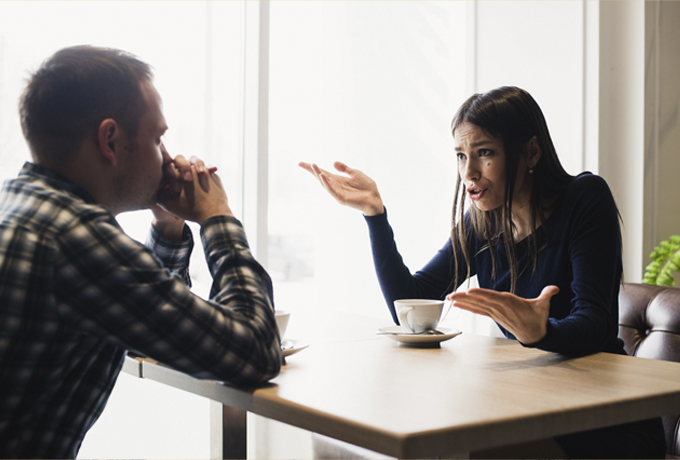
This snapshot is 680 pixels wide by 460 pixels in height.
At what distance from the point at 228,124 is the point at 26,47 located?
2.46 ft

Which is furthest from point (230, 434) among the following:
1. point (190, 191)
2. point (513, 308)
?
point (513, 308)

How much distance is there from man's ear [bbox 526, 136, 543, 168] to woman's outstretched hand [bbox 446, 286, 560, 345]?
22.5 inches

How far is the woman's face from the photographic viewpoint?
157 cm

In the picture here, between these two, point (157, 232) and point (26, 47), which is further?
point (26, 47)

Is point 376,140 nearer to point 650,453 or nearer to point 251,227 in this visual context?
point 251,227

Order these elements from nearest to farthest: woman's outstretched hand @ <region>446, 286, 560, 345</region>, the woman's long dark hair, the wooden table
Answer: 1. the wooden table
2. woman's outstretched hand @ <region>446, 286, 560, 345</region>
3. the woman's long dark hair

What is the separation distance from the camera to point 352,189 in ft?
5.55

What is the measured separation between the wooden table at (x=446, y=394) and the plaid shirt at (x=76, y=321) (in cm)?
10

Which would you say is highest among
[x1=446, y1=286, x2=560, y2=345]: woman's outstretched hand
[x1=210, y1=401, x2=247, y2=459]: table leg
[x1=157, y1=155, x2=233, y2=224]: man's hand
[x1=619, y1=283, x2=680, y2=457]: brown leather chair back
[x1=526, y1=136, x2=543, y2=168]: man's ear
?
[x1=526, y1=136, x2=543, y2=168]: man's ear

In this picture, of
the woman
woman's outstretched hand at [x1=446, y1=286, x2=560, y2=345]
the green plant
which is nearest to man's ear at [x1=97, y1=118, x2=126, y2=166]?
woman's outstretched hand at [x1=446, y1=286, x2=560, y2=345]

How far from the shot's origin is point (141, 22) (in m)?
2.20

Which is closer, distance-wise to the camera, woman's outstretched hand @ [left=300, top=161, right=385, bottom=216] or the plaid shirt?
the plaid shirt

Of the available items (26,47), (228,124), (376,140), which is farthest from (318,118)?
(26,47)

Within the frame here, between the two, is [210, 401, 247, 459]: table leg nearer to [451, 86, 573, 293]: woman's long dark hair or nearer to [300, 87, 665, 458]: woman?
[300, 87, 665, 458]: woman
